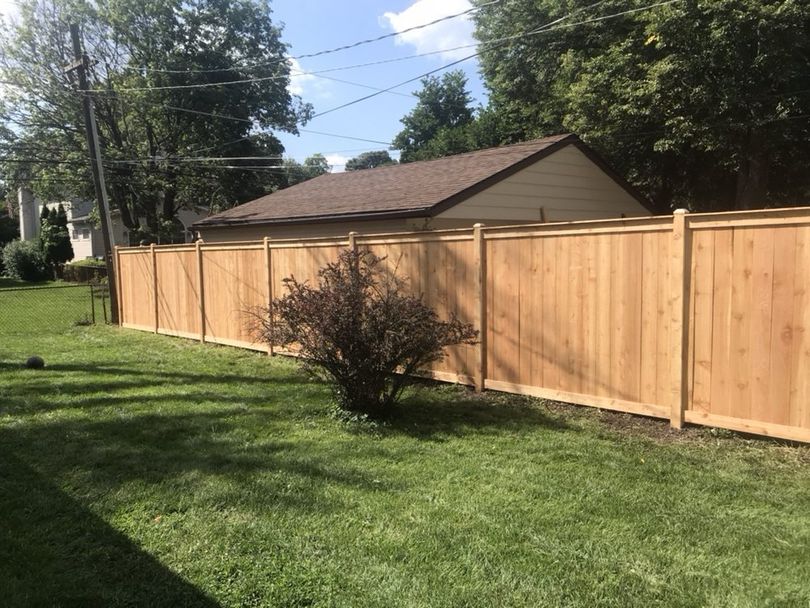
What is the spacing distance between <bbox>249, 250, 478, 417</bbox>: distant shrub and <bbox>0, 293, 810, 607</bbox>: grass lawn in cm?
45

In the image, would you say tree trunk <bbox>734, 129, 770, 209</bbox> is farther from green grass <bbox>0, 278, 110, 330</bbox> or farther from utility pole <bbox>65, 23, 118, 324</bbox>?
green grass <bbox>0, 278, 110, 330</bbox>

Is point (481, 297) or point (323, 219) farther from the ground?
point (323, 219)

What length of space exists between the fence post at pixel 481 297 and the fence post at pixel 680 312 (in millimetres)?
2065

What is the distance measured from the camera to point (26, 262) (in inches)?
1409

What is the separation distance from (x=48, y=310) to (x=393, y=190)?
1172 cm

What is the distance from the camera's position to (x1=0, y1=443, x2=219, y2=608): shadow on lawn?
291 cm

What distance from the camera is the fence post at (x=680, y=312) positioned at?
5.20m

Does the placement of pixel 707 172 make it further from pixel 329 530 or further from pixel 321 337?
pixel 329 530

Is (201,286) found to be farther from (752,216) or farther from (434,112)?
(434,112)

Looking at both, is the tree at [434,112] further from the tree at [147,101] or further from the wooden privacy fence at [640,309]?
the wooden privacy fence at [640,309]

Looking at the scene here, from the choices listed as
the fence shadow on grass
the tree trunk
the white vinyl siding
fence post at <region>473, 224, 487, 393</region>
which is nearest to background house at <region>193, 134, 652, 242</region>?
the white vinyl siding

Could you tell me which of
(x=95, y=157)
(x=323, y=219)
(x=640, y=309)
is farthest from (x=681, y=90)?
(x=95, y=157)

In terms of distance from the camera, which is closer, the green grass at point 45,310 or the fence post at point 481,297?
the fence post at point 481,297

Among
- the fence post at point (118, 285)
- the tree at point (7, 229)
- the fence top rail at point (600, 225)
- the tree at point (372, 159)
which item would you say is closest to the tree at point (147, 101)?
the fence post at point (118, 285)
